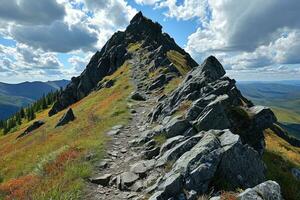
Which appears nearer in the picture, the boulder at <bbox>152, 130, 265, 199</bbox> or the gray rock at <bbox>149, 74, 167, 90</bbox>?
the boulder at <bbox>152, 130, 265, 199</bbox>

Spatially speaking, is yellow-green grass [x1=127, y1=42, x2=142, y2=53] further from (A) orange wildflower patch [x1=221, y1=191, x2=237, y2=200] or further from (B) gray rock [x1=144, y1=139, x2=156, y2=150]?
(A) orange wildflower patch [x1=221, y1=191, x2=237, y2=200]

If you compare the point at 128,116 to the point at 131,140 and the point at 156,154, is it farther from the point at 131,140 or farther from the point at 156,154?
the point at 156,154

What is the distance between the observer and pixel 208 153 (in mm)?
15578

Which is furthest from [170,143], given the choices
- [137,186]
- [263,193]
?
[263,193]

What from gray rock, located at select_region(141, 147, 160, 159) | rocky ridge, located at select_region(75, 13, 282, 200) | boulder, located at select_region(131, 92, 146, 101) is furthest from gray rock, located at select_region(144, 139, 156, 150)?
boulder, located at select_region(131, 92, 146, 101)

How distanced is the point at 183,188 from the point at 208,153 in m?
2.12

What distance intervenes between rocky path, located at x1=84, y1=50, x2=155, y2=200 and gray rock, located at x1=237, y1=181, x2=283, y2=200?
214 inches

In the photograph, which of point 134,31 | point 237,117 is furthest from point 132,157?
point 134,31

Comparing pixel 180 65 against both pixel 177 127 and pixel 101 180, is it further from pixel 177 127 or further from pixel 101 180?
pixel 101 180

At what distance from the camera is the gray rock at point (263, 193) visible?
1209 centimetres

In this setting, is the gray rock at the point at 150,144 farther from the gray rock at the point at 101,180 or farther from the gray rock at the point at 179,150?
the gray rock at the point at 101,180

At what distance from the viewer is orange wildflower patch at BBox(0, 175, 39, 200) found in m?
17.2

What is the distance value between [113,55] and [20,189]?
87.4m

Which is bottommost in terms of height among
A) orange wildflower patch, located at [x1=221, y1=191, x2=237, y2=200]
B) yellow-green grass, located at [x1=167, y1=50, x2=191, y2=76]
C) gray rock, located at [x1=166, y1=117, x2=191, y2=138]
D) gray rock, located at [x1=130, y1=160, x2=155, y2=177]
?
gray rock, located at [x1=130, y1=160, x2=155, y2=177]
